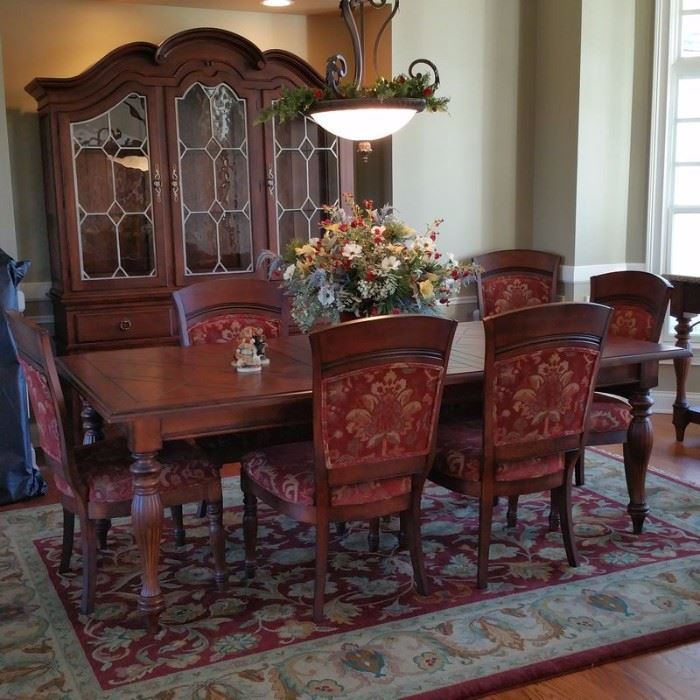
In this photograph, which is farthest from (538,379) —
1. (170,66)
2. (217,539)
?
(170,66)

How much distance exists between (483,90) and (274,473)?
332cm

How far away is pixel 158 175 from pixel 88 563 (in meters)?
2.33

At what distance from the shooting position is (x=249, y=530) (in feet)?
9.91

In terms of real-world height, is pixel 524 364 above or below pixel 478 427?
above

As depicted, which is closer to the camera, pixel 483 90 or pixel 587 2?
pixel 587 2

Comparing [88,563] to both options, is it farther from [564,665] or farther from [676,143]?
[676,143]

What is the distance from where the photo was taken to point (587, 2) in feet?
16.1

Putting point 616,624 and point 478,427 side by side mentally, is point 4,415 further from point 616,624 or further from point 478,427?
point 616,624

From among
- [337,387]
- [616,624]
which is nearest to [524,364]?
[337,387]

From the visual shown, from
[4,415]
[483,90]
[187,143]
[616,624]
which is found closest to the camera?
[616,624]

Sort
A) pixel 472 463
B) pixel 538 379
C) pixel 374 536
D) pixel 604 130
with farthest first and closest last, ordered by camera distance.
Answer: pixel 604 130 < pixel 374 536 < pixel 472 463 < pixel 538 379

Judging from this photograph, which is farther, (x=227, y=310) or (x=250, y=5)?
(x=250, y=5)

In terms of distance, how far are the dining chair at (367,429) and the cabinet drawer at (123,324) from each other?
6.18ft

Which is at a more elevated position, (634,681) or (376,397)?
(376,397)
